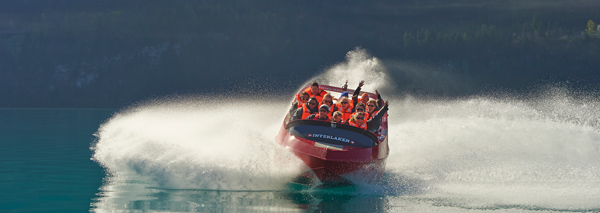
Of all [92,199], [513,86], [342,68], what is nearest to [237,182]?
[92,199]

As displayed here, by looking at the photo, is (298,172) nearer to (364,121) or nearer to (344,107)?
(364,121)

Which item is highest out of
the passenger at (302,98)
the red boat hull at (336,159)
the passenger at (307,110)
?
the passenger at (302,98)

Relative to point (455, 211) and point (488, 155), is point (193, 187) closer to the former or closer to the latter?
point (455, 211)

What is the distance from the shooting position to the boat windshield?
14258mm

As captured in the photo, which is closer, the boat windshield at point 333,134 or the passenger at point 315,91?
the boat windshield at point 333,134

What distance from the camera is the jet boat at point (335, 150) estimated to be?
44.8 feet

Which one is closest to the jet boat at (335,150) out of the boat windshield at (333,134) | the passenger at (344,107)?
the boat windshield at (333,134)

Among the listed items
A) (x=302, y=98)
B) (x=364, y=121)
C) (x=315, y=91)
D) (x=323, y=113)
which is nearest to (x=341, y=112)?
(x=364, y=121)

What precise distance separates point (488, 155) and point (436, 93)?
13224 centimetres

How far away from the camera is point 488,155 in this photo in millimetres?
18438

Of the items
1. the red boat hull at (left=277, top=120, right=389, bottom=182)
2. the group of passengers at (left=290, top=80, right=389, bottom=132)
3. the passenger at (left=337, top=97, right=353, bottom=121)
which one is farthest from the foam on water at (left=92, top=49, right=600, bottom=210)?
the passenger at (left=337, top=97, right=353, bottom=121)

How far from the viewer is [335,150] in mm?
13672

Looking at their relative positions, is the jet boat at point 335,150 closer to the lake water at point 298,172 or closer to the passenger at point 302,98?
the lake water at point 298,172

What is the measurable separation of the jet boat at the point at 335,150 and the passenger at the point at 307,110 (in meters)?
1.14
